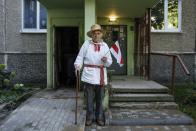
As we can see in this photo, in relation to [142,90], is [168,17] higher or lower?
higher

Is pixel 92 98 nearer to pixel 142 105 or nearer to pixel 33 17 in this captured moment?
pixel 142 105

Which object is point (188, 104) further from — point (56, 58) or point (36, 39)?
point (36, 39)

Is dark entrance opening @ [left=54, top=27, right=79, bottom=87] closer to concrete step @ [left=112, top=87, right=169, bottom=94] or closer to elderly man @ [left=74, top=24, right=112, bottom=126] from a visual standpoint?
concrete step @ [left=112, top=87, right=169, bottom=94]

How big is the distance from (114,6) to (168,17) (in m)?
6.30

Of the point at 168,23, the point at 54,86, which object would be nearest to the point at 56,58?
the point at 54,86

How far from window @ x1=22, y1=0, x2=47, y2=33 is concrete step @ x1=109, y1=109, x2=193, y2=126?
31.9 ft

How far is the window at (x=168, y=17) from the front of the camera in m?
18.5

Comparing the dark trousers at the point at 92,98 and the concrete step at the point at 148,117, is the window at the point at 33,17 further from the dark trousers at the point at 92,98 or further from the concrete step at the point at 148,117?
the dark trousers at the point at 92,98

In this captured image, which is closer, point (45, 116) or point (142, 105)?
point (45, 116)

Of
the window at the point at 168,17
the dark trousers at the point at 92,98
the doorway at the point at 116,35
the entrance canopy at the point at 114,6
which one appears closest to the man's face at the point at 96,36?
the dark trousers at the point at 92,98

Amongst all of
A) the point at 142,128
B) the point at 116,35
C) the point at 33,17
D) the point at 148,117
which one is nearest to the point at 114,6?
the point at 116,35

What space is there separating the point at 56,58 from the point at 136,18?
11.2ft

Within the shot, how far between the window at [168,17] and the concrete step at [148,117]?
9.14 meters

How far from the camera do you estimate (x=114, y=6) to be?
12961 millimetres
